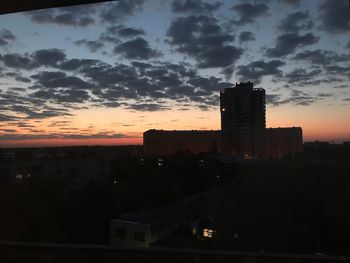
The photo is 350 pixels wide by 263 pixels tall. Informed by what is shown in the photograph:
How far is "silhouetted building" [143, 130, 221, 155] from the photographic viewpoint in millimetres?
28109

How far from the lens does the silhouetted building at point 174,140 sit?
28109mm

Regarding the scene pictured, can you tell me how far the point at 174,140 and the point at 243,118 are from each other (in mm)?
8528

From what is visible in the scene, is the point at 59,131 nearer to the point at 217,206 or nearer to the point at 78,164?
the point at 78,164

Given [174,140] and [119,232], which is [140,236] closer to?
[119,232]

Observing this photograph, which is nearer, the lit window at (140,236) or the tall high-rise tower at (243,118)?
the lit window at (140,236)

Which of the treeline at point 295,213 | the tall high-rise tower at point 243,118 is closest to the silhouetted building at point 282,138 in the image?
the tall high-rise tower at point 243,118

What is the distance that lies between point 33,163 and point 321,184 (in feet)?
56.6

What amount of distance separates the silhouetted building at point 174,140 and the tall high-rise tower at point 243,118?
A: 166 inches

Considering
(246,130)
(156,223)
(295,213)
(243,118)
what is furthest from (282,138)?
(295,213)

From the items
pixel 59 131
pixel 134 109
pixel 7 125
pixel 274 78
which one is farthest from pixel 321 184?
pixel 59 131

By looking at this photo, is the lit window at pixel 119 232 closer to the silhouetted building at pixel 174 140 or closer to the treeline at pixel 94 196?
the treeline at pixel 94 196

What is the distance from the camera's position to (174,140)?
96.1 ft

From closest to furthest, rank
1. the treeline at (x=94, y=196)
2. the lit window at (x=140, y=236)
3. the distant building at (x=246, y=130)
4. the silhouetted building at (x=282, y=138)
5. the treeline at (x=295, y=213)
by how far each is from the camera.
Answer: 1. the treeline at (x=295, y=213)
2. the lit window at (x=140, y=236)
3. the treeline at (x=94, y=196)
4. the silhouetted building at (x=282, y=138)
5. the distant building at (x=246, y=130)

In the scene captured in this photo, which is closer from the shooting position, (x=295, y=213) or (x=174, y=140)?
(x=295, y=213)
